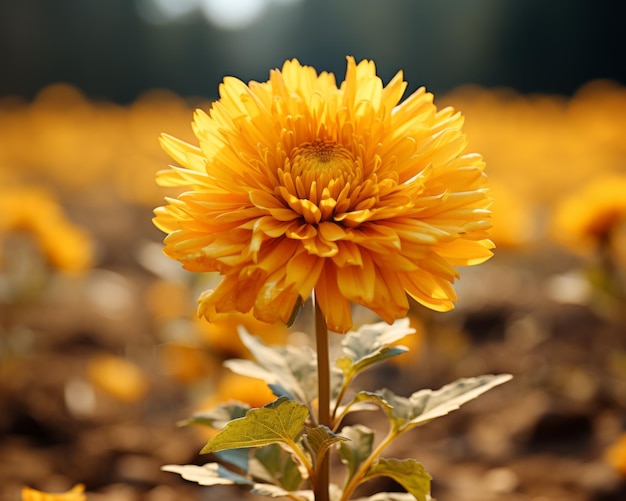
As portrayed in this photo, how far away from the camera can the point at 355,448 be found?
1204 millimetres

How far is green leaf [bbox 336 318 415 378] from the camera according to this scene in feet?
3.70

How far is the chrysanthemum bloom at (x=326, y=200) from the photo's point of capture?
0.96m

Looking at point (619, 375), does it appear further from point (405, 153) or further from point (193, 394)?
point (405, 153)

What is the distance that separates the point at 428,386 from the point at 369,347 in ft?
5.89

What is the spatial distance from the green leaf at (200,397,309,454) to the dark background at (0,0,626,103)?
13.1 m

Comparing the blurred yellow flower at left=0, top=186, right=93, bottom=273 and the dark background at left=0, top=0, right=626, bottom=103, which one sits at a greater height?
the dark background at left=0, top=0, right=626, bottom=103

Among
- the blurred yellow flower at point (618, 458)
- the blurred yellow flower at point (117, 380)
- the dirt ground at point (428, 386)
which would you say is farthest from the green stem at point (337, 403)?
the blurred yellow flower at point (117, 380)

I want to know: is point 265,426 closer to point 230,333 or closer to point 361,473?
point 361,473

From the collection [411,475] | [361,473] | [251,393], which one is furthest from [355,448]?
[251,393]

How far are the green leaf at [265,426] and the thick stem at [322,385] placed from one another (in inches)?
4.4

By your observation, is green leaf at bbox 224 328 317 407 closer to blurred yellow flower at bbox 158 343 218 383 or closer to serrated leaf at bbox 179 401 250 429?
serrated leaf at bbox 179 401 250 429

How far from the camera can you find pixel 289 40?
1791 cm

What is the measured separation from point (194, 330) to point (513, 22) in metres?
14.1

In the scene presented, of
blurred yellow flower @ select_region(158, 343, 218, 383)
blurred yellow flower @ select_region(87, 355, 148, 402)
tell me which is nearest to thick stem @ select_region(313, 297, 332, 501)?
blurred yellow flower @ select_region(158, 343, 218, 383)
